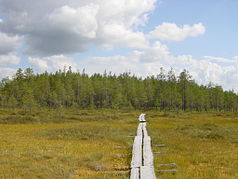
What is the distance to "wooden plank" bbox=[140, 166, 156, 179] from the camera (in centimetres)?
928

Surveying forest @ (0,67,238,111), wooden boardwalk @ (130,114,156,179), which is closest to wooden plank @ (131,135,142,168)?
wooden boardwalk @ (130,114,156,179)

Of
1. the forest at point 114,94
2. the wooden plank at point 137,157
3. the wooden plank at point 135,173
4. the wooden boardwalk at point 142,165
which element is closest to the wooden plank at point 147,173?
the wooden boardwalk at point 142,165

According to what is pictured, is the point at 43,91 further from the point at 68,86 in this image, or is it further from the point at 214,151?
the point at 214,151

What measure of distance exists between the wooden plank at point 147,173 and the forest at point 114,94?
74.1 meters

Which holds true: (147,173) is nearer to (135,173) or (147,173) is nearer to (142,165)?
(135,173)

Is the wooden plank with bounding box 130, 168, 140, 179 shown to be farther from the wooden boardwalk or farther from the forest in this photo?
the forest

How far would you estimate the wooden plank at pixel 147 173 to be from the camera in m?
9.28

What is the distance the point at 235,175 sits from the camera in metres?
10.6

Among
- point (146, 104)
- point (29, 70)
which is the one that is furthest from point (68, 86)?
point (146, 104)

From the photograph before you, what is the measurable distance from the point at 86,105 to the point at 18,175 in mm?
98602

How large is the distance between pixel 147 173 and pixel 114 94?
95.2 metres

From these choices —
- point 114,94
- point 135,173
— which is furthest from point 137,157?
point 114,94

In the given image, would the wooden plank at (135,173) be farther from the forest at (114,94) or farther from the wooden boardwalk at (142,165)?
the forest at (114,94)

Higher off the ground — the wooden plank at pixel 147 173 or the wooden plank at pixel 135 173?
the wooden plank at pixel 147 173
